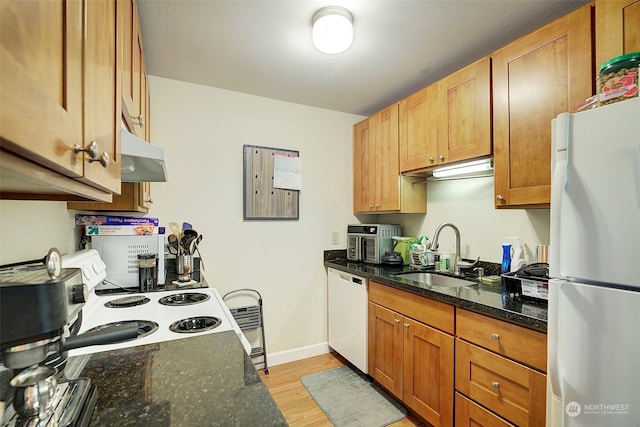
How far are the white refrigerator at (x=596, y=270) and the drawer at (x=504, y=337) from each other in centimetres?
19

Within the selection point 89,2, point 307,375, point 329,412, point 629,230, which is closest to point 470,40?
point 629,230

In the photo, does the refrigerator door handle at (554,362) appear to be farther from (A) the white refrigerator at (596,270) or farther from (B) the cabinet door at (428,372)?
(B) the cabinet door at (428,372)

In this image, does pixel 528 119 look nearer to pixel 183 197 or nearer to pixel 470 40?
pixel 470 40

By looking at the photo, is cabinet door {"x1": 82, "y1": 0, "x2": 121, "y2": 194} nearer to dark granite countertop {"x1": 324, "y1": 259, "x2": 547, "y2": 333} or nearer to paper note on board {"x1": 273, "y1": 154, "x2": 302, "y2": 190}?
dark granite countertop {"x1": 324, "y1": 259, "x2": 547, "y2": 333}

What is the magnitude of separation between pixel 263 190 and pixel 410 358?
5.69ft

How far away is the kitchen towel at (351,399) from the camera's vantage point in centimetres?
189

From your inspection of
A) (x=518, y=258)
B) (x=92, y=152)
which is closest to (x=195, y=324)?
(x=92, y=152)

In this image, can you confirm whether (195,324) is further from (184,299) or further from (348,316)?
(348,316)

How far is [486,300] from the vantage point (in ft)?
4.69

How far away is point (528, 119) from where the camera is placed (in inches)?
59.7

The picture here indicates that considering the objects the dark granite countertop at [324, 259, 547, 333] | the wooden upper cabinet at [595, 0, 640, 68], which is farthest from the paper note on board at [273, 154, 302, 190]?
the wooden upper cabinet at [595, 0, 640, 68]

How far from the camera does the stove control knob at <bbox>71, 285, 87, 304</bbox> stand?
56 centimetres

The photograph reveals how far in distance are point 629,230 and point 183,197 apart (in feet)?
8.16

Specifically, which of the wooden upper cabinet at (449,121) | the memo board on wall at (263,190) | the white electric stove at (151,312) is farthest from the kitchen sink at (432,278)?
the white electric stove at (151,312)
